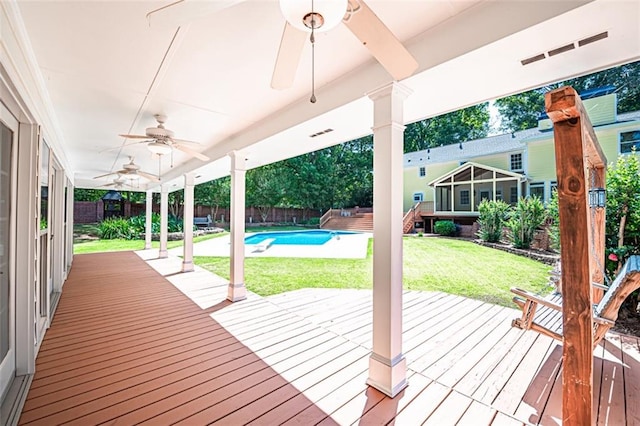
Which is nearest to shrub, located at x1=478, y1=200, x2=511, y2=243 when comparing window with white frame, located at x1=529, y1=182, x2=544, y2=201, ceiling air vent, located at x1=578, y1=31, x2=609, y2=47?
window with white frame, located at x1=529, y1=182, x2=544, y2=201

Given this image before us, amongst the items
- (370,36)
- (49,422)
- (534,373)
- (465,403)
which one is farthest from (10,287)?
(534,373)

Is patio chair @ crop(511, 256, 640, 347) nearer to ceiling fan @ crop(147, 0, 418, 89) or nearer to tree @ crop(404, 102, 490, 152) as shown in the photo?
ceiling fan @ crop(147, 0, 418, 89)

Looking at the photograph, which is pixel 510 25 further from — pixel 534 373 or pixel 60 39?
pixel 60 39

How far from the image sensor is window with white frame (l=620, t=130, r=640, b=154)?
9.03m

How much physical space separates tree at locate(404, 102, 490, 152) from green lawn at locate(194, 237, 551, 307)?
1889 cm

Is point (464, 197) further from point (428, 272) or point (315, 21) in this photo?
point (315, 21)

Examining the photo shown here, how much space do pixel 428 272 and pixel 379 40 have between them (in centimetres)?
591

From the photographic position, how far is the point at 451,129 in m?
25.6

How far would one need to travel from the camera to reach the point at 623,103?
1376cm

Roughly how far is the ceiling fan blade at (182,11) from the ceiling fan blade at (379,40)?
48 cm

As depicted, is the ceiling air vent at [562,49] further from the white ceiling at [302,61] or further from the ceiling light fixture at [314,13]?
the ceiling light fixture at [314,13]

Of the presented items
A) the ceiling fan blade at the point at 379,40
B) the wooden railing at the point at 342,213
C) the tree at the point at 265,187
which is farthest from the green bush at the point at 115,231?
the ceiling fan blade at the point at 379,40

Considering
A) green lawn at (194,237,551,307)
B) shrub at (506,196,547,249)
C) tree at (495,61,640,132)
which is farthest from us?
tree at (495,61,640,132)

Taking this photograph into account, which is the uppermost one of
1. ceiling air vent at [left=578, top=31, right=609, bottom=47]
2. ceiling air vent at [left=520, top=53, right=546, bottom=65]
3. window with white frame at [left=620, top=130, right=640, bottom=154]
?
window with white frame at [left=620, top=130, right=640, bottom=154]
